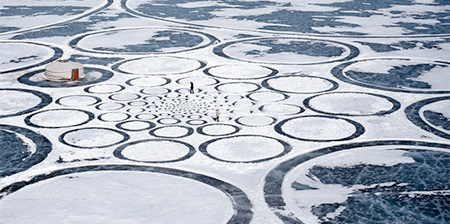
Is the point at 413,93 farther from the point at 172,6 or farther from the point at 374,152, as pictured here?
the point at 172,6

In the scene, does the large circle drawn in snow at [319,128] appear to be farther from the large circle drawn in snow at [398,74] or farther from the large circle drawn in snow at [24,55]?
the large circle drawn in snow at [24,55]

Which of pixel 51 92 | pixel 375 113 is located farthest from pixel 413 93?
pixel 51 92

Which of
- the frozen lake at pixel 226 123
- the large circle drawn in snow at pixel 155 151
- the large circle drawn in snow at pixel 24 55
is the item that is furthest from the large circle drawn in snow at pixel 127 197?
the large circle drawn in snow at pixel 24 55

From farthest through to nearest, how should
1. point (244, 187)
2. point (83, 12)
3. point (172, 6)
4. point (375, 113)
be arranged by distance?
point (172, 6) → point (83, 12) → point (375, 113) → point (244, 187)

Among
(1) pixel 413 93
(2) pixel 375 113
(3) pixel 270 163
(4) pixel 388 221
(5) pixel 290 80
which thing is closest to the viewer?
(4) pixel 388 221

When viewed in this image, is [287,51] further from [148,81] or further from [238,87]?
[148,81]

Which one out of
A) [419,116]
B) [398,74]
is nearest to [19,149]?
[419,116]
